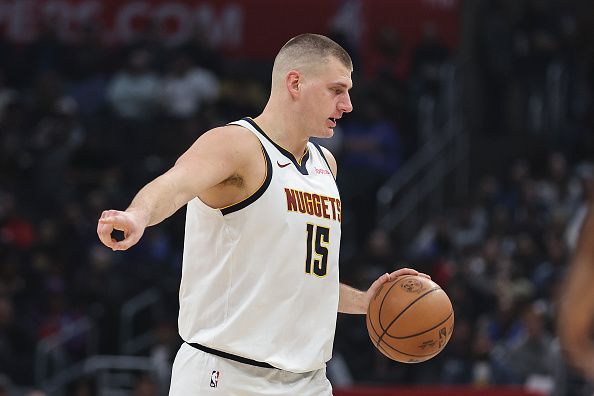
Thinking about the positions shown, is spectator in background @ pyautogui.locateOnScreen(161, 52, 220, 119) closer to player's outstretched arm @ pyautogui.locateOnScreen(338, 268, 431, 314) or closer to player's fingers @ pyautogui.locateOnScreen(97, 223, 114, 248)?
player's outstretched arm @ pyautogui.locateOnScreen(338, 268, 431, 314)

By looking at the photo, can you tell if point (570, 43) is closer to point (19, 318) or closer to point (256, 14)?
point (256, 14)

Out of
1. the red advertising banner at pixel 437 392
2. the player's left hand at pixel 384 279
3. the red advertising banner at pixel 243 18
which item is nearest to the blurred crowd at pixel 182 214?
the red advertising banner at pixel 243 18

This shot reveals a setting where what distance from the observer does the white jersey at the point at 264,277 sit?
5734mm

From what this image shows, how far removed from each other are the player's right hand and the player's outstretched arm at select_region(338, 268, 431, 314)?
6.06 feet

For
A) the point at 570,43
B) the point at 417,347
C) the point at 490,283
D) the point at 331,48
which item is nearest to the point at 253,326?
the point at 417,347

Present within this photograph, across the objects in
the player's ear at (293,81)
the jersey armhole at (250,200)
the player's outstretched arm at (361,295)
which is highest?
the player's ear at (293,81)

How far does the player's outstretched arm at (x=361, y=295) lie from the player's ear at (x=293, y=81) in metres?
1.09

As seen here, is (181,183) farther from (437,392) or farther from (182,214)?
(182,214)

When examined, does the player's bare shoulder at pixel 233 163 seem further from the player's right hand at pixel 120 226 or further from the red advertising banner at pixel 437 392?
the red advertising banner at pixel 437 392

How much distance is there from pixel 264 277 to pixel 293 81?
107 centimetres

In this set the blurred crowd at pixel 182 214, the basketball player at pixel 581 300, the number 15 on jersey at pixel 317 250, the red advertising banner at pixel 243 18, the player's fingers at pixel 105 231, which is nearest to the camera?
the basketball player at pixel 581 300

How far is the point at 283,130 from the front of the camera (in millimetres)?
6082

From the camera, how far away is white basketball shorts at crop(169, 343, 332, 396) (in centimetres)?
570

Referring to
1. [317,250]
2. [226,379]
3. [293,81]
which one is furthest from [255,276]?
[293,81]
